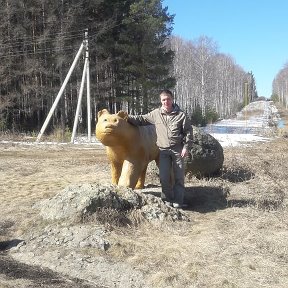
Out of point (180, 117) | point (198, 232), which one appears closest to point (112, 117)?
point (180, 117)

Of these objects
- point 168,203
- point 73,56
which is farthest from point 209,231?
point 73,56

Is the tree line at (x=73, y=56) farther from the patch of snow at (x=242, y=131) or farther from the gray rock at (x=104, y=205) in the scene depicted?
the gray rock at (x=104, y=205)

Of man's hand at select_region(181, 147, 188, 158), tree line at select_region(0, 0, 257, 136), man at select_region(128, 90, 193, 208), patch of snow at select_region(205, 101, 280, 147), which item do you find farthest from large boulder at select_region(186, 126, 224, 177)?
tree line at select_region(0, 0, 257, 136)

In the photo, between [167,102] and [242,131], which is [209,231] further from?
[242,131]

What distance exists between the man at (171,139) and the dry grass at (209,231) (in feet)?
A: 1.76

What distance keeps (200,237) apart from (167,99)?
1.95 m

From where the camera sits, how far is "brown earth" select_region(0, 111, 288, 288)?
4375 mm

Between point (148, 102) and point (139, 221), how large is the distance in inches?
909

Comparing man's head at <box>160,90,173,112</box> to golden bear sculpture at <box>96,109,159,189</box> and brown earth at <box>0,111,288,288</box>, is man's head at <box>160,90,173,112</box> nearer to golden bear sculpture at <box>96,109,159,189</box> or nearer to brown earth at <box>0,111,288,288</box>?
golden bear sculpture at <box>96,109,159,189</box>

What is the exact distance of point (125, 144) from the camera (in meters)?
6.64

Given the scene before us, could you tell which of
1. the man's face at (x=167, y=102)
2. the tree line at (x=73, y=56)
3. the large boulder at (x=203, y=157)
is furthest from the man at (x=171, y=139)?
the tree line at (x=73, y=56)

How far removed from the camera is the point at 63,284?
4.27 m

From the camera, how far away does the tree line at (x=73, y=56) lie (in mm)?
26203

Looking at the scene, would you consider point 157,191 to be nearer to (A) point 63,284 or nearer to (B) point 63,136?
(A) point 63,284
